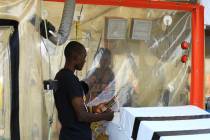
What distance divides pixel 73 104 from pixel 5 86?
1.66 ft

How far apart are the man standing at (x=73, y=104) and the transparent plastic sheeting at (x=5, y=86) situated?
1.55 ft

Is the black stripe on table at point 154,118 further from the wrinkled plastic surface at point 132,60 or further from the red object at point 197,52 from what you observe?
the red object at point 197,52

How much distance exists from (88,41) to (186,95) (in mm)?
1111

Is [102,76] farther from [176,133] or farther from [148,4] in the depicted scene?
[176,133]

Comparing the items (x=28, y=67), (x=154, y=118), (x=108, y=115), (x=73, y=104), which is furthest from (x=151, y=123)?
(x=28, y=67)

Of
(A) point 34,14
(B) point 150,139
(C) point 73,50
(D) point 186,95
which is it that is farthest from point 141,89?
(A) point 34,14

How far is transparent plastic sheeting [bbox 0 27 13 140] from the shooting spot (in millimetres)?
2170

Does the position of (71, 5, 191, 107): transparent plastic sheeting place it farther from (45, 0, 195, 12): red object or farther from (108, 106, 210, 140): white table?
(108, 106, 210, 140): white table

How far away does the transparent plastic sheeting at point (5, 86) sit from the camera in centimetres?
217

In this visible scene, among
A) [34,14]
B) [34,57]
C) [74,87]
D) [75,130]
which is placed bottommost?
[75,130]

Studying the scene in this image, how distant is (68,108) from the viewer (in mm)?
2584

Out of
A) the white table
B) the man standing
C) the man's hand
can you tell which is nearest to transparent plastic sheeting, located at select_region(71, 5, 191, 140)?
the white table

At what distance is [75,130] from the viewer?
260 cm

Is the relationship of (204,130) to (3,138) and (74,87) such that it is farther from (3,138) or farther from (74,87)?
(3,138)
